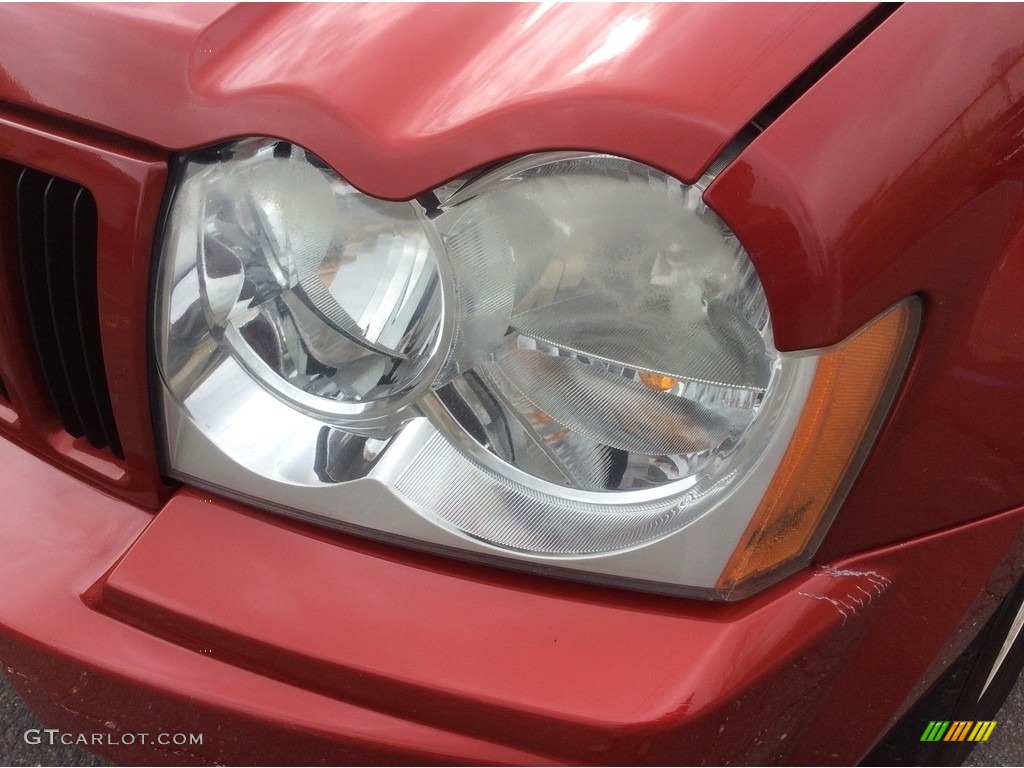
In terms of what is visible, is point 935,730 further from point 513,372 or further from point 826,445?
point 513,372

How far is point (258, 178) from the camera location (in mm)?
1009

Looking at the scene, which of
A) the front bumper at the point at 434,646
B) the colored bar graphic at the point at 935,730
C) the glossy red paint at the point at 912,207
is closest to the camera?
the glossy red paint at the point at 912,207

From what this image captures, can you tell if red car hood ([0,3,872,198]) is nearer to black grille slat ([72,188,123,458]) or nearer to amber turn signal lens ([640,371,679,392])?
black grille slat ([72,188,123,458])

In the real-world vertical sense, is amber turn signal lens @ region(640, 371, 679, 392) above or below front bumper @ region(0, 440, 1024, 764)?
above

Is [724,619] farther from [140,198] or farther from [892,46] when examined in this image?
[140,198]

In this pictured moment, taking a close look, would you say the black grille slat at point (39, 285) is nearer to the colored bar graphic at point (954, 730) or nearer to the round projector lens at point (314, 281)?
the round projector lens at point (314, 281)

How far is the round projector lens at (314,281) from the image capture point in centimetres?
100

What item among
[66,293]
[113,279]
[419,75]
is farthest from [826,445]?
[66,293]

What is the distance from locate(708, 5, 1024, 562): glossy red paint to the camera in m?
0.81

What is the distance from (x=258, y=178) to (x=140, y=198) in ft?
0.38

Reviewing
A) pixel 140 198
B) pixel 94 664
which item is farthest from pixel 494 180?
pixel 94 664
